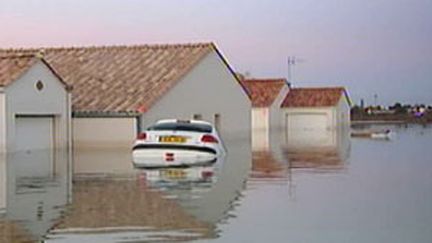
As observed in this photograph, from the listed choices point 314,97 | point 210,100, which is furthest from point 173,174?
point 314,97

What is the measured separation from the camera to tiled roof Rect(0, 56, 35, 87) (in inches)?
1232

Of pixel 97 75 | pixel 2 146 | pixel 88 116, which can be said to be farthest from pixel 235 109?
pixel 2 146

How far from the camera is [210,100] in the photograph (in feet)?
147

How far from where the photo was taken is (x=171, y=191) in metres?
16.9

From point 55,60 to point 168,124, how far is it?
20.2m

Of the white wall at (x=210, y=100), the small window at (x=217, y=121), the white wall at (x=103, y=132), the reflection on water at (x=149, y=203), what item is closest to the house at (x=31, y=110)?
the white wall at (x=103, y=132)

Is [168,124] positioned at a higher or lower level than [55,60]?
lower

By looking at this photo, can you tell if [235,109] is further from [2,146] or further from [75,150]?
[2,146]

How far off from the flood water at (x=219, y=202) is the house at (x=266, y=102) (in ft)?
135

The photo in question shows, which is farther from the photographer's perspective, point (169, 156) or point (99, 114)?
point (99, 114)

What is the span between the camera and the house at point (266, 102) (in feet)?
220

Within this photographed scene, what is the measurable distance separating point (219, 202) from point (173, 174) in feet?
20.4

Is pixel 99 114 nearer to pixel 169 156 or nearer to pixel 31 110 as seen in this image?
pixel 31 110

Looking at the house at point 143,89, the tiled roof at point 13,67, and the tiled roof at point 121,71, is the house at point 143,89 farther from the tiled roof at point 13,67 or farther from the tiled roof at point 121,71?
the tiled roof at point 13,67
